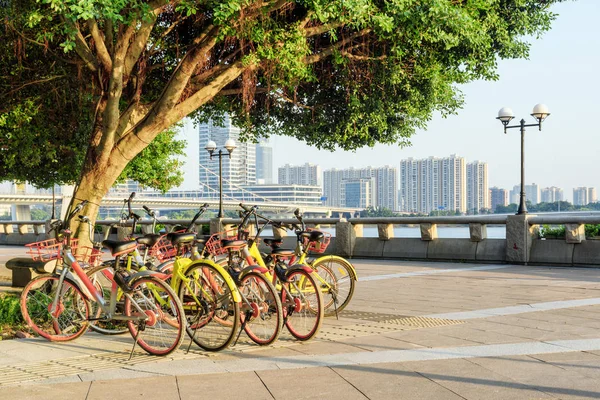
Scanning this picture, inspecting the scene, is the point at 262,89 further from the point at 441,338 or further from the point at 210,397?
the point at 210,397

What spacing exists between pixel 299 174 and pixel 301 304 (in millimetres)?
60988

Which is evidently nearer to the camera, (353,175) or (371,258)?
(371,258)

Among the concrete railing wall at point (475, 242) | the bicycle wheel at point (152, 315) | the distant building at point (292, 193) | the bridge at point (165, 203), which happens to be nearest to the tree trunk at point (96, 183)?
the bicycle wheel at point (152, 315)

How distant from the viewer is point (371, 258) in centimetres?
2152

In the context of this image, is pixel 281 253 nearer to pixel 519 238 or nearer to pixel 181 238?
pixel 181 238

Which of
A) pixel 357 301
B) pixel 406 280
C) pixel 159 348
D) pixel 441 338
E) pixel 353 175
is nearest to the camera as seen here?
pixel 159 348

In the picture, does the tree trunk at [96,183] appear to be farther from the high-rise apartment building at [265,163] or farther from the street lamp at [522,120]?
the high-rise apartment building at [265,163]

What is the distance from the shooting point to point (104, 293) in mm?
7867

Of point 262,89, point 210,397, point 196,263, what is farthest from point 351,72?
point 210,397

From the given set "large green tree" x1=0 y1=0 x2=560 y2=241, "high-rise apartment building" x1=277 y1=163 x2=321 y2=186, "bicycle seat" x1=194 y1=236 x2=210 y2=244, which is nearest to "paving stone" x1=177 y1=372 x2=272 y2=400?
"bicycle seat" x1=194 y1=236 x2=210 y2=244

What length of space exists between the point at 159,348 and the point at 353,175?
61.5m

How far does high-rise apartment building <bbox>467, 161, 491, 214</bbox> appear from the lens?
2200 inches

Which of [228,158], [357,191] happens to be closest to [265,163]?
[357,191]

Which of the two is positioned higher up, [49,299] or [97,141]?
[97,141]
